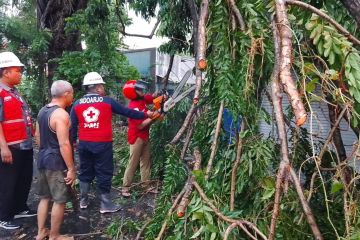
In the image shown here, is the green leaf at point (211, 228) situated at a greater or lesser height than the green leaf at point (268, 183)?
lesser

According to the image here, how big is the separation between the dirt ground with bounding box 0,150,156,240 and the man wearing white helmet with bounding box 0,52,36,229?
0.17 metres

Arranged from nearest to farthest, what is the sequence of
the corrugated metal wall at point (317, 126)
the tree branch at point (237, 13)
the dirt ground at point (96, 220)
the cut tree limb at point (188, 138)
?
the corrugated metal wall at point (317, 126)
the tree branch at point (237, 13)
the cut tree limb at point (188, 138)
the dirt ground at point (96, 220)

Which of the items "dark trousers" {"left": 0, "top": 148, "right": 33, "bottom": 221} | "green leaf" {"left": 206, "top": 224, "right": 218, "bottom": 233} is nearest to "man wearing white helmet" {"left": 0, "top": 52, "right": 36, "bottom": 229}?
"dark trousers" {"left": 0, "top": 148, "right": 33, "bottom": 221}

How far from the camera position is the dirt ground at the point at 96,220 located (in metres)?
4.11

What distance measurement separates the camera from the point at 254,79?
2.79m

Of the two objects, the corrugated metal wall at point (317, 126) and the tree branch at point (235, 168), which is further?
the tree branch at point (235, 168)

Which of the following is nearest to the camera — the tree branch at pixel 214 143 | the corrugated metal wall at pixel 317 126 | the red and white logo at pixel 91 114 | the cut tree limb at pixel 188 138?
the corrugated metal wall at pixel 317 126

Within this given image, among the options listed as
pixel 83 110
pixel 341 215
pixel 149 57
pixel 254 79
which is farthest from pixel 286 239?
pixel 149 57

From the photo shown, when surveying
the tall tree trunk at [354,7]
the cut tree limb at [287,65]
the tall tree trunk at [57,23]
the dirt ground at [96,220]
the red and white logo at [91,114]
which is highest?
the tall tree trunk at [57,23]

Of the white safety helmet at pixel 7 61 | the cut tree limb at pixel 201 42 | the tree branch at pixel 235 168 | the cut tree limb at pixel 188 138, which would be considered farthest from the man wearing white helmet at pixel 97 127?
the tree branch at pixel 235 168

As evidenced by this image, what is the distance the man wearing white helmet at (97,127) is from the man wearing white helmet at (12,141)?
1.91 ft

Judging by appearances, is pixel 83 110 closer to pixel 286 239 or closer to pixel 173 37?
pixel 173 37

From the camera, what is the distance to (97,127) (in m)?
4.59

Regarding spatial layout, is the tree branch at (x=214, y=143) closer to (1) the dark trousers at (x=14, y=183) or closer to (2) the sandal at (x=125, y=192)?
(1) the dark trousers at (x=14, y=183)
